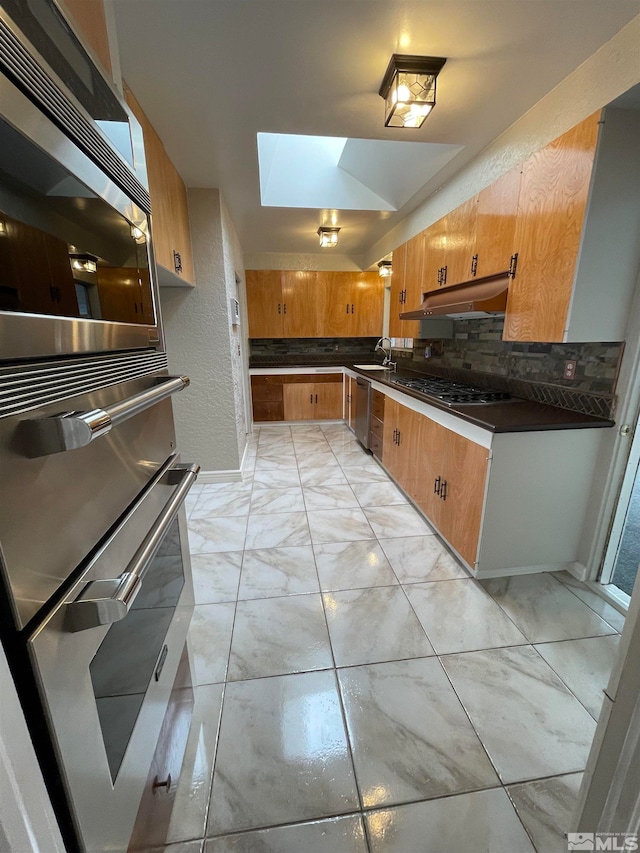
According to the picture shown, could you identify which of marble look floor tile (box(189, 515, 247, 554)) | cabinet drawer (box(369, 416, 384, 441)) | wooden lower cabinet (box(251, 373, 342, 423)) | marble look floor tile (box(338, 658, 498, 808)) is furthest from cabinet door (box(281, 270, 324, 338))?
marble look floor tile (box(338, 658, 498, 808))

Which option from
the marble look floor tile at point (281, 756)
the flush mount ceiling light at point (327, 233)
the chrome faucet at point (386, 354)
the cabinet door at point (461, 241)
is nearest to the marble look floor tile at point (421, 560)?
the marble look floor tile at point (281, 756)

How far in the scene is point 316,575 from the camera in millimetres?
2043

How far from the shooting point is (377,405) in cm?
362

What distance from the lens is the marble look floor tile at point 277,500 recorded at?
111 inches

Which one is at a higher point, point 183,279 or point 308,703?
point 183,279

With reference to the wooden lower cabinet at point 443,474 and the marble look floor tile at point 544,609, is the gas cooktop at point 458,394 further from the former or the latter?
the marble look floor tile at point 544,609

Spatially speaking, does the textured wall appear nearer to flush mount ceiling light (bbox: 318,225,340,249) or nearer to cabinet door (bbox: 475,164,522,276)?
flush mount ceiling light (bbox: 318,225,340,249)

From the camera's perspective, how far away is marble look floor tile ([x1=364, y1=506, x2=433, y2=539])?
2.46 meters

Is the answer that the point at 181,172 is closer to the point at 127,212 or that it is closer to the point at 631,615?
the point at 127,212

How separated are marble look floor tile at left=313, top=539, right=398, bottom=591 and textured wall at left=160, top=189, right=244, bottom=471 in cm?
146

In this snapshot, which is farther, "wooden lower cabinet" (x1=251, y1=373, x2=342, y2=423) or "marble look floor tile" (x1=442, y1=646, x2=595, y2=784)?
"wooden lower cabinet" (x1=251, y1=373, x2=342, y2=423)

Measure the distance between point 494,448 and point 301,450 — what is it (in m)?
2.68

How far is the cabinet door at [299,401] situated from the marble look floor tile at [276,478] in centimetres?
172

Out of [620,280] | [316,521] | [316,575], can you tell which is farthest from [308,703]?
[620,280]
